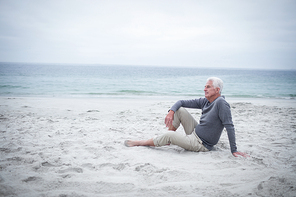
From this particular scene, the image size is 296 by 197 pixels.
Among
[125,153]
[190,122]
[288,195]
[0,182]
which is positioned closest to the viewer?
[288,195]

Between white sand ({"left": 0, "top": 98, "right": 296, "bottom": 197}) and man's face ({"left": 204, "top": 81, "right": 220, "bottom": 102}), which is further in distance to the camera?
man's face ({"left": 204, "top": 81, "right": 220, "bottom": 102})

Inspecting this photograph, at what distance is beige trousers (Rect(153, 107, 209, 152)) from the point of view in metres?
3.39

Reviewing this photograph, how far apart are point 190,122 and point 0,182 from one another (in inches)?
122

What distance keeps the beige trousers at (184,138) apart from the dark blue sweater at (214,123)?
0.10 meters

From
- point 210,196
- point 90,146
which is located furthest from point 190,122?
point 90,146

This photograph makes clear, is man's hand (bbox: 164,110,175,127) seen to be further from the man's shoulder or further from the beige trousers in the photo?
the man's shoulder

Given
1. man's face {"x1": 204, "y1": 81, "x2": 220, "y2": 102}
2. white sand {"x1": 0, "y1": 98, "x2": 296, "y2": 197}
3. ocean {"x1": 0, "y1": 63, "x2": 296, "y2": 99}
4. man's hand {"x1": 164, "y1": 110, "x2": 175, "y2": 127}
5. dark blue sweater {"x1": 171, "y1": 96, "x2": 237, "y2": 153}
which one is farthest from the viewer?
ocean {"x1": 0, "y1": 63, "x2": 296, "y2": 99}

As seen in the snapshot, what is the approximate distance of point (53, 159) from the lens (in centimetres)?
301

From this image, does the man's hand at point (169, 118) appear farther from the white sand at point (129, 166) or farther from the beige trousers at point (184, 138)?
the white sand at point (129, 166)

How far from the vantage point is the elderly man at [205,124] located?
10.0 feet

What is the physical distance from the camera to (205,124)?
3.28 metres

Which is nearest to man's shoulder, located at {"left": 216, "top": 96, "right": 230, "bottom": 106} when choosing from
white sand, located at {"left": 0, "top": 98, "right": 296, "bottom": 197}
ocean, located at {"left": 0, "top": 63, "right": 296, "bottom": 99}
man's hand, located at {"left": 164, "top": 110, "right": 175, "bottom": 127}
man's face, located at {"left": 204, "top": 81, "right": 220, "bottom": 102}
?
man's face, located at {"left": 204, "top": 81, "right": 220, "bottom": 102}

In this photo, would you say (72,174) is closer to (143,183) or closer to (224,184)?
(143,183)

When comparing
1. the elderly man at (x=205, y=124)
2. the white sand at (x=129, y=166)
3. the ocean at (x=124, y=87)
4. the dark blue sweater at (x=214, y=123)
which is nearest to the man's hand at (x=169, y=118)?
the elderly man at (x=205, y=124)
